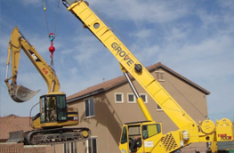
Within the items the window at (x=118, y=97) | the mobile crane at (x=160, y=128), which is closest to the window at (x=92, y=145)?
the window at (x=118, y=97)

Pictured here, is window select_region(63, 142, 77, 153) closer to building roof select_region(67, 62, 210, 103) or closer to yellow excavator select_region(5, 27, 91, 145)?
building roof select_region(67, 62, 210, 103)

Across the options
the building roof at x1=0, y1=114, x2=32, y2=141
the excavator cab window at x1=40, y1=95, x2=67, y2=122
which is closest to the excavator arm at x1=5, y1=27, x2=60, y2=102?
the excavator cab window at x1=40, y1=95, x2=67, y2=122

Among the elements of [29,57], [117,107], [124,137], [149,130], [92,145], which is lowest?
[92,145]

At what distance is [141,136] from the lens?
497 inches

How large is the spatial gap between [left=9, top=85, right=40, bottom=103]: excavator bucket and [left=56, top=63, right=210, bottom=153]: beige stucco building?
6.13 meters

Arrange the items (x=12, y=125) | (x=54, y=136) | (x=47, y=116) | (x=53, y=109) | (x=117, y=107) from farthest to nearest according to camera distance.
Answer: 1. (x=12, y=125)
2. (x=117, y=107)
3. (x=54, y=136)
4. (x=53, y=109)
5. (x=47, y=116)

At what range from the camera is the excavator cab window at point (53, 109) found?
14172mm

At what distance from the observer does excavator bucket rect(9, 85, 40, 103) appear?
49.5 ft

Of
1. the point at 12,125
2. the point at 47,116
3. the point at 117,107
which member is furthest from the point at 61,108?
the point at 12,125

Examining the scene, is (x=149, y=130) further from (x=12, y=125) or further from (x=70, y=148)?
(x=12, y=125)

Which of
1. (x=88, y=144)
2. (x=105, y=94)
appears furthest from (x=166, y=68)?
(x=88, y=144)

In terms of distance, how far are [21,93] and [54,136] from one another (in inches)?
119

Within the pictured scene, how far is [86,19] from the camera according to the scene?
15.7 metres

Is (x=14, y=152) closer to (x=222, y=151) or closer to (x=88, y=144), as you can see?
(x=88, y=144)
